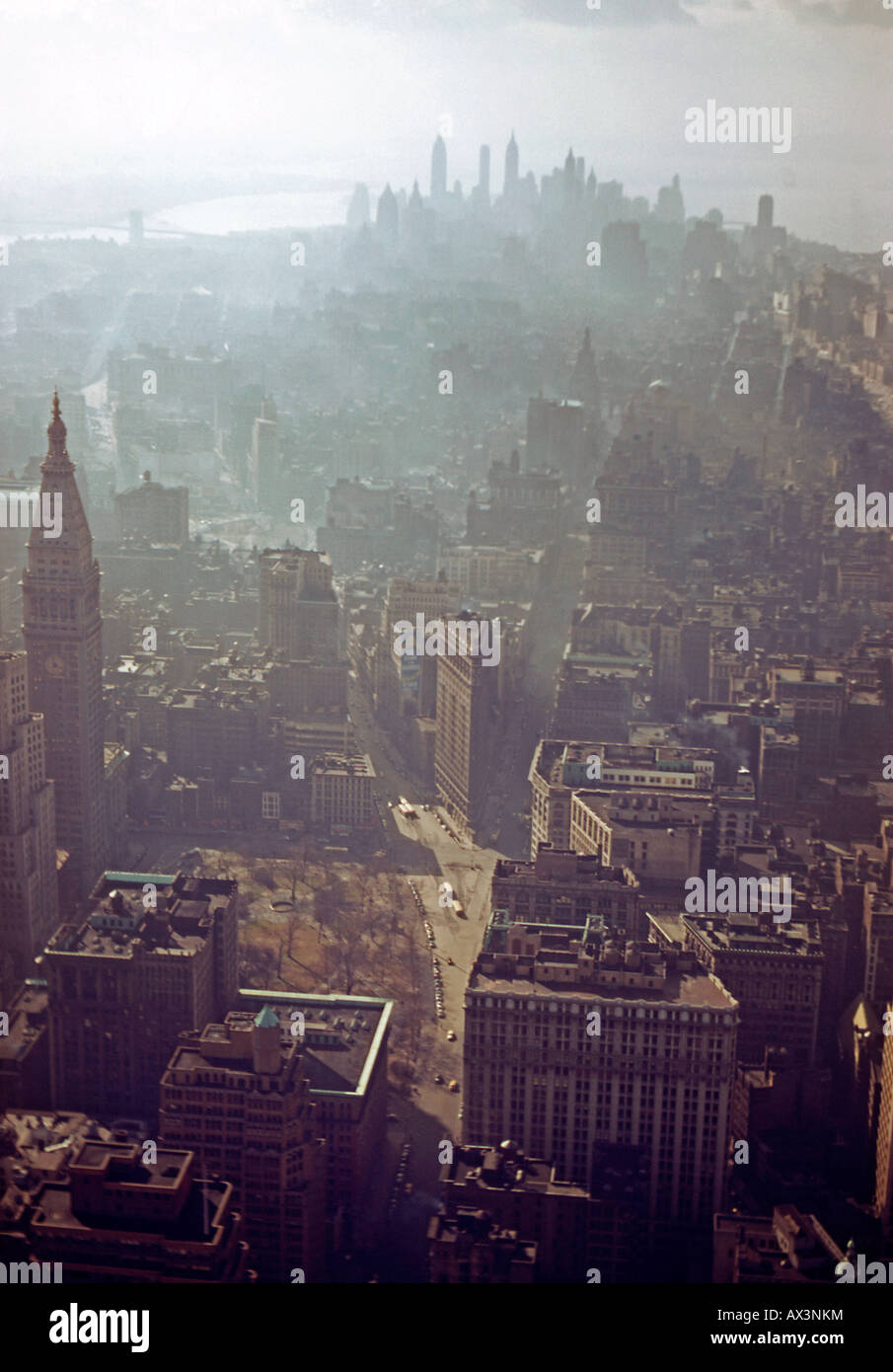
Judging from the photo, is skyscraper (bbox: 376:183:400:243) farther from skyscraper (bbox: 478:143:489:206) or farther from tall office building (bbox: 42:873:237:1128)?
tall office building (bbox: 42:873:237:1128)

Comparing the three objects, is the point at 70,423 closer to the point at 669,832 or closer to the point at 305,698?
the point at 305,698

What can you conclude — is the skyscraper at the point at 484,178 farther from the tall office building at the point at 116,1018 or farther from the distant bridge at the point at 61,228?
the tall office building at the point at 116,1018

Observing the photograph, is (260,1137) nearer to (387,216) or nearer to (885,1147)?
(885,1147)

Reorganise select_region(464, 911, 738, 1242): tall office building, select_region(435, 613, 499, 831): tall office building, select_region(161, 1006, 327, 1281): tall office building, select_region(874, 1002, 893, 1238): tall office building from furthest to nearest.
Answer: select_region(435, 613, 499, 831): tall office building, select_region(464, 911, 738, 1242): tall office building, select_region(874, 1002, 893, 1238): tall office building, select_region(161, 1006, 327, 1281): tall office building

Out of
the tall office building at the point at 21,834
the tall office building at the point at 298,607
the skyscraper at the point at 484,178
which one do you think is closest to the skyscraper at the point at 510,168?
the skyscraper at the point at 484,178

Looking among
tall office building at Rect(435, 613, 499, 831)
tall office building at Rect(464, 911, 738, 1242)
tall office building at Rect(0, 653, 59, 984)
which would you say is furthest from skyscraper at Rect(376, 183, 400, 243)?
tall office building at Rect(464, 911, 738, 1242)
